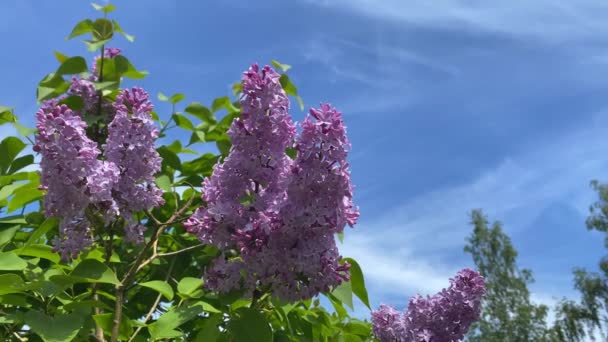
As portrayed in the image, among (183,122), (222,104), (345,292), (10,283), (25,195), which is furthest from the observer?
(222,104)

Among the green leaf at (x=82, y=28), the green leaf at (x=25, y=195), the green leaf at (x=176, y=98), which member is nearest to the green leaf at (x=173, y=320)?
the green leaf at (x=25, y=195)

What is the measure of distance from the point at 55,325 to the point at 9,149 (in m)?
1.24

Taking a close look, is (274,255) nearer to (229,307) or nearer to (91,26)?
(229,307)

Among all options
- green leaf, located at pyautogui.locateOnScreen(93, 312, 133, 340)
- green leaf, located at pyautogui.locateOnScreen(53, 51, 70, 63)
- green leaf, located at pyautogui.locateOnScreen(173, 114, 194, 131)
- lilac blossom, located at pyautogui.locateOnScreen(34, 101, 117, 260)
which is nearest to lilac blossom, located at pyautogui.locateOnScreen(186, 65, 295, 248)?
lilac blossom, located at pyautogui.locateOnScreen(34, 101, 117, 260)

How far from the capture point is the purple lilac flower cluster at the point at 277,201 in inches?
75.9

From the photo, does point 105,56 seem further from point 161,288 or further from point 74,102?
point 161,288

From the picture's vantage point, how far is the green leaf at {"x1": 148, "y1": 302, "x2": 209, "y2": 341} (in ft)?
6.56

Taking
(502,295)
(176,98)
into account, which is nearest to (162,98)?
(176,98)

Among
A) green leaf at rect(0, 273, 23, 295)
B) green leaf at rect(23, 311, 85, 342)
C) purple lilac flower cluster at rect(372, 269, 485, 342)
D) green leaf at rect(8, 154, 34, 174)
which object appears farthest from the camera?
green leaf at rect(8, 154, 34, 174)

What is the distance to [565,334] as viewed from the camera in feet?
113

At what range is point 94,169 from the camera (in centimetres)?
208

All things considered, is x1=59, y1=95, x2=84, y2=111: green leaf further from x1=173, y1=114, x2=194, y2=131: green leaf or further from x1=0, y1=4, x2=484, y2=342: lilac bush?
x1=0, y1=4, x2=484, y2=342: lilac bush

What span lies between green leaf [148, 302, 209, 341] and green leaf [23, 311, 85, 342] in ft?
0.84

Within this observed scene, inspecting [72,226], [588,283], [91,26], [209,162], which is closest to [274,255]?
[72,226]
